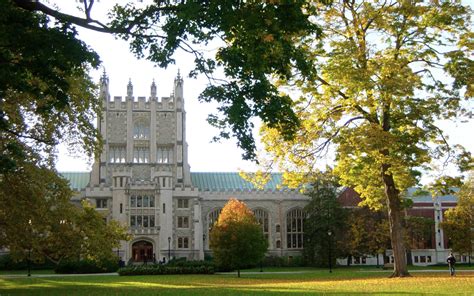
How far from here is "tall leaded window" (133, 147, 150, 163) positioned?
201 feet

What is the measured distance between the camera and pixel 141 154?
61438 mm

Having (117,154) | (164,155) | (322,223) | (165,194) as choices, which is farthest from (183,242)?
(322,223)

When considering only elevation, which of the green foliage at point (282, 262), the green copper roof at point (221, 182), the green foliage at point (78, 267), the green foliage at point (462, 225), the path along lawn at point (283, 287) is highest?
the green copper roof at point (221, 182)

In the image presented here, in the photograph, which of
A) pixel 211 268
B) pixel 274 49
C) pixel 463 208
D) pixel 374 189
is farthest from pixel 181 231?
pixel 274 49

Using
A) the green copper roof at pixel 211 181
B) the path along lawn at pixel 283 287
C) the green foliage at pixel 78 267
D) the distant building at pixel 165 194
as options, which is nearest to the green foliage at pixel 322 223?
the distant building at pixel 165 194

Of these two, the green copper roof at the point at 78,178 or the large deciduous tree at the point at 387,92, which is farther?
the green copper roof at the point at 78,178

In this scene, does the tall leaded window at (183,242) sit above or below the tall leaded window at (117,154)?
below

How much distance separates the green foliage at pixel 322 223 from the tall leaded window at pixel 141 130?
18.1m

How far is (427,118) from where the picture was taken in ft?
71.8

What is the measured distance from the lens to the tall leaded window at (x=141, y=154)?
61.3 m

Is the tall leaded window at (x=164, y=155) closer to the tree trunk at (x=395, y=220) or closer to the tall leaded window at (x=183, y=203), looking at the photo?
the tall leaded window at (x=183, y=203)

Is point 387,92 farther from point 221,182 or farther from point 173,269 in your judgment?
point 221,182

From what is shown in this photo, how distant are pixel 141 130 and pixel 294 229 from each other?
1906cm

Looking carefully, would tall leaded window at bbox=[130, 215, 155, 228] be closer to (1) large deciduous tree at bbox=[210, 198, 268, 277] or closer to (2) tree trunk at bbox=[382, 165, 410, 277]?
(1) large deciduous tree at bbox=[210, 198, 268, 277]
